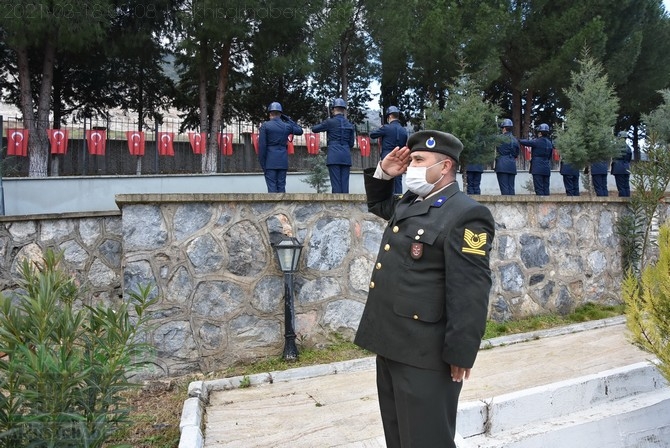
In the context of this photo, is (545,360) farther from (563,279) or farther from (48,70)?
(48,70)

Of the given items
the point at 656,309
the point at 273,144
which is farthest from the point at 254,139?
the point at 656,309

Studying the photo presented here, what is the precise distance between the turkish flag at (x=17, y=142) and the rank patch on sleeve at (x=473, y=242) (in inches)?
510

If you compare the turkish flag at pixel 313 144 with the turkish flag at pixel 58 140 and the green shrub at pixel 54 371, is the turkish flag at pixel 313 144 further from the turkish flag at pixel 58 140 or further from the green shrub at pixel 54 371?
the green shrub at pixel 54 371

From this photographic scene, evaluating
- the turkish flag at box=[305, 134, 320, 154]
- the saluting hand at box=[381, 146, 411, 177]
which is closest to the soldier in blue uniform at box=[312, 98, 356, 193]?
the saluting hand at box=[381, 146, 411, 177]

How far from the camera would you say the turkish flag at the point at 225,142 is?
50.7ft

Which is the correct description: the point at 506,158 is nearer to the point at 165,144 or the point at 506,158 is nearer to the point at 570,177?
the point at 570,177

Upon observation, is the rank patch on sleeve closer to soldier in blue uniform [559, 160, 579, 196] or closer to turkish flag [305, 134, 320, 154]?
soldier in blue uniform [559, 160, 579, 196]

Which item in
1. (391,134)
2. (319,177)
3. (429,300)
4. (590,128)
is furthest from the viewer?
(319,177)

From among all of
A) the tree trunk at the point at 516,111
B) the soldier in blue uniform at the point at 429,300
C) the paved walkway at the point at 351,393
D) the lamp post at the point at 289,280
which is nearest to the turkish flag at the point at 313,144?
the tree trunk at the point at 516,111

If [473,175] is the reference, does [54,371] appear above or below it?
below

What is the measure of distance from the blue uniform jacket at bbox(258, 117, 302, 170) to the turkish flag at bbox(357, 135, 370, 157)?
25.6ft

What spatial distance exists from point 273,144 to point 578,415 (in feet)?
18.8

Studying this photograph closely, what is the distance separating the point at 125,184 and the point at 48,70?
368cm

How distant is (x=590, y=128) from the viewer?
10.2 metres
